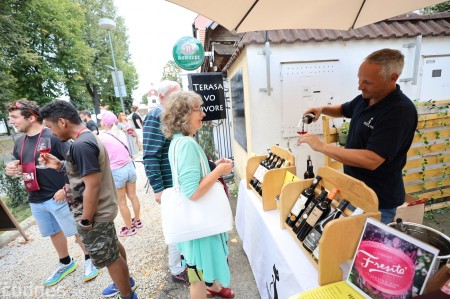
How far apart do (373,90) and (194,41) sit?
287 centimetres

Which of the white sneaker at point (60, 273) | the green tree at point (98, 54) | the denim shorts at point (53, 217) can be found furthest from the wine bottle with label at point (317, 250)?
the green tree at point (98, 54)

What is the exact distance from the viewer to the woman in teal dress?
133cm

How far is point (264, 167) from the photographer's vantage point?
2014 millimetres

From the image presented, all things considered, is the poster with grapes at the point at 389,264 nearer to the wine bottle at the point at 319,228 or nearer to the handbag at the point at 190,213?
the wine bottle at the point at 319,228

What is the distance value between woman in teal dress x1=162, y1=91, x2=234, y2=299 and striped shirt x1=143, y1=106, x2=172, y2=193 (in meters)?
0.45

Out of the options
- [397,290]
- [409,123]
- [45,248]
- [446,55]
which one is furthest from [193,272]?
[446,55]

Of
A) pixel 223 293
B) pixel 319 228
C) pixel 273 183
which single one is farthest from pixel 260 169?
pixel 223 293

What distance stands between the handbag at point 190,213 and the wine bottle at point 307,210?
48 cm

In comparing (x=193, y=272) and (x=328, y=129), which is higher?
(x=328, y=129)

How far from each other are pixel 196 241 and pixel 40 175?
6.48 feet

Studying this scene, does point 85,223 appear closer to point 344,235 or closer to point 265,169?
point 265,169

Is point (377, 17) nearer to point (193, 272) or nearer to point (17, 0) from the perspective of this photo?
point (193, 272)

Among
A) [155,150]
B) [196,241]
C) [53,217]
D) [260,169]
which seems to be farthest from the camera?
[53,217]

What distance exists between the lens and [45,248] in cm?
331
